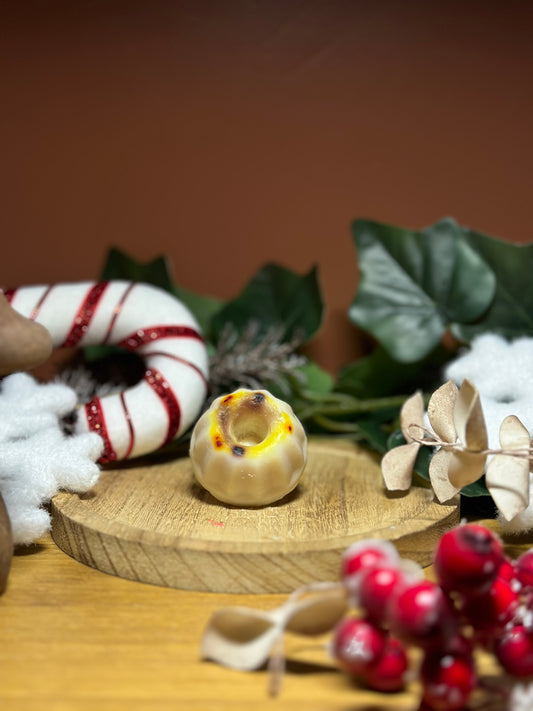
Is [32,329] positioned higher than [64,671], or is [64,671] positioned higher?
[32,329]

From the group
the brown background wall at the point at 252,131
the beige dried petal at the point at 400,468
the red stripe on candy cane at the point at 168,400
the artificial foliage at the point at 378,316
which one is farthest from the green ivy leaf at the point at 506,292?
the red stripe on candy cane at the point at 168,400

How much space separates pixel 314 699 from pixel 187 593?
159 mm

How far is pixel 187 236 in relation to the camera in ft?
3.27

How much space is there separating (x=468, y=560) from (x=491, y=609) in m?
0.05

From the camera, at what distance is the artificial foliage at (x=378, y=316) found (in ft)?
2.85

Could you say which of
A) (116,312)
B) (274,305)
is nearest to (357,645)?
(116,312)

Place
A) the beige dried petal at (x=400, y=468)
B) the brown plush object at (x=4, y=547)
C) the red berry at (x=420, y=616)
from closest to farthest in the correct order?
the red berry at (x=420, y=616) < the brown plush object at (x=4, y=547) < the beige dried petal at (x=400, y=468)

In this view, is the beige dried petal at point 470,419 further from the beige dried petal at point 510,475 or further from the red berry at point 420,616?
the red berry at point 420,616

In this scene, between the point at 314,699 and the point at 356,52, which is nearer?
the point at 314,699

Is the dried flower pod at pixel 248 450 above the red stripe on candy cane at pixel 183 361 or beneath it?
beneath

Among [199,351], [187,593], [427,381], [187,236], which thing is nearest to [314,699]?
[187,593]

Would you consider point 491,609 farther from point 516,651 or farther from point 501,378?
point 501,378

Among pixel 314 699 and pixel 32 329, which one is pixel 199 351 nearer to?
pixel 32 329

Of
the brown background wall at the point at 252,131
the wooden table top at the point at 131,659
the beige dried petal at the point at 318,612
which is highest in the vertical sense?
the brown background wall at the point at 252,131
